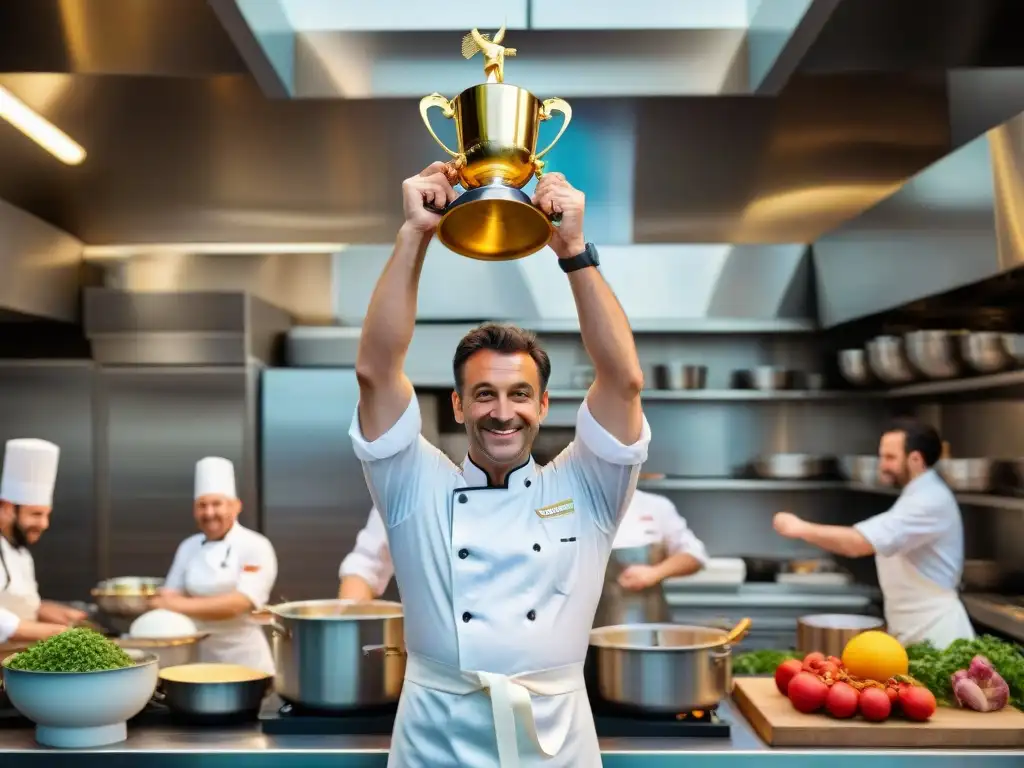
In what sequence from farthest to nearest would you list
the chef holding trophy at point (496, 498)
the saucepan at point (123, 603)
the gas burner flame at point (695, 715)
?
1. the saucepan at point (123, 603)
2. the gas burner flame at point (695, 715)
3. the chef holding trophy at point (496, 498)

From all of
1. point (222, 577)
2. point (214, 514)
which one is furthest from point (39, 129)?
point (222, 577)

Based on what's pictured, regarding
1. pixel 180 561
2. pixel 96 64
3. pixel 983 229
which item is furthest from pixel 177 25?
pixel 983 229

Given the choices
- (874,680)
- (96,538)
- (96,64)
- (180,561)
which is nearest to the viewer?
(874,680)

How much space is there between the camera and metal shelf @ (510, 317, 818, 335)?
15.7 feet

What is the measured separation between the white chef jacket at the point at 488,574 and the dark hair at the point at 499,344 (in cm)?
10

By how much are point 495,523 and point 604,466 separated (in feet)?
0.66

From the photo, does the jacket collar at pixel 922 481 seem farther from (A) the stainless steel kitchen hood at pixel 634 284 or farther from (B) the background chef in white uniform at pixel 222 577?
(B) the background chef in white uniform at pixel 222 577

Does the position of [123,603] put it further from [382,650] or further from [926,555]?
[926,555]

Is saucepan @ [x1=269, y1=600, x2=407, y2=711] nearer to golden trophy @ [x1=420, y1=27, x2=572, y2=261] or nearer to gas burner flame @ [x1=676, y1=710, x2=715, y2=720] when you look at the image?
gas burner flame @ [x1=676, y1=710, x2=715, y2=720]

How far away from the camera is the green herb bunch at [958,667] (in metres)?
2.26

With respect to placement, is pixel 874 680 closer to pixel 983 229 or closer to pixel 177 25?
pixel 983 229

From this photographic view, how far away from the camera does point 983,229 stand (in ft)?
9.77

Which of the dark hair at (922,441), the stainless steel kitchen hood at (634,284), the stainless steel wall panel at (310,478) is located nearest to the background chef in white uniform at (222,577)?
the stainless steel wall panel at (310,478)

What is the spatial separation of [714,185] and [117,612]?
2854 mm
